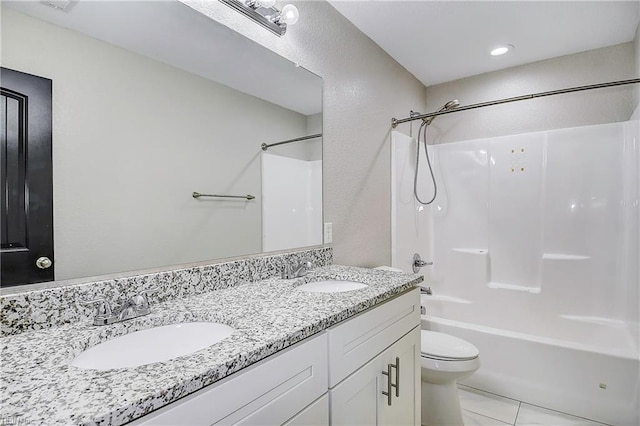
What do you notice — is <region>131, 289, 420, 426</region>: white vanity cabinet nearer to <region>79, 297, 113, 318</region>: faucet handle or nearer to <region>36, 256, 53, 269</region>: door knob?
<region>79, 297, 113, 318</region>: faucet handle

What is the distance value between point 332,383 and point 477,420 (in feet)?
5.10

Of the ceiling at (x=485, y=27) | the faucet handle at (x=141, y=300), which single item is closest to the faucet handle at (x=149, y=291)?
the faucet handle at (x=141, y=300)

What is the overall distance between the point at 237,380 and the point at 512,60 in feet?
9.82

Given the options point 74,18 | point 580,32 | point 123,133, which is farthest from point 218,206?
point 580,32

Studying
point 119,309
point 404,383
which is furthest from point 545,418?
point 119,309

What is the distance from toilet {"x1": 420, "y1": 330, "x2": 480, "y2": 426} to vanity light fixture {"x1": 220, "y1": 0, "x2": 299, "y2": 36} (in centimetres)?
181

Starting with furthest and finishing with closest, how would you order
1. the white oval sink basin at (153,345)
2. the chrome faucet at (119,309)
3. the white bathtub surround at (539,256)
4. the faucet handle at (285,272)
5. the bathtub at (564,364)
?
the white bathtub surround at (539,256) → the bathtub at (564,364) → the faucet handle at (285,272) → the chrome faucet at (119,309) → the white oval sink basin at (153,345)

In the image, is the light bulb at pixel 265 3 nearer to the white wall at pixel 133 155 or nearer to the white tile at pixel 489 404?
the white wall at pixel 133 155

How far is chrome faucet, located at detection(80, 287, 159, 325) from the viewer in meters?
0.88

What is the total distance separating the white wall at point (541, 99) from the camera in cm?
240

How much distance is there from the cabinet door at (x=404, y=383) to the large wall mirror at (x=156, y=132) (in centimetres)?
69

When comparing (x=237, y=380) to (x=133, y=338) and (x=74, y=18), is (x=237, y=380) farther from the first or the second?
(x=74, y=18)

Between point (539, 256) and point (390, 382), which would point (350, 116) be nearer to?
point (390, 382)

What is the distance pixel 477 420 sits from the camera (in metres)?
2.00
